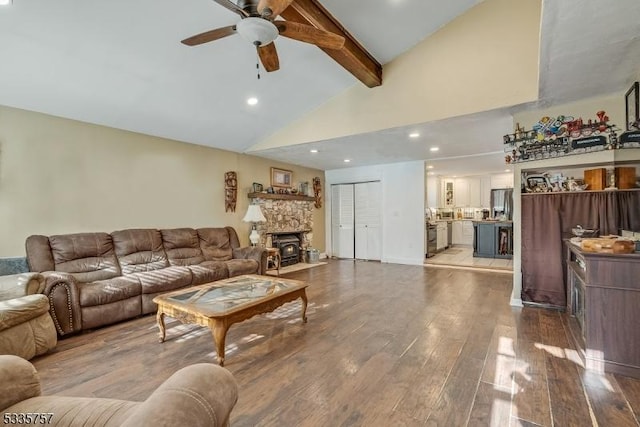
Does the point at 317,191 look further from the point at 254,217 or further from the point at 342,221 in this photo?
the point at 254,217

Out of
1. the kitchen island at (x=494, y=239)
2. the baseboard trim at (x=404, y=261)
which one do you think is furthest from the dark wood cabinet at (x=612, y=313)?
the kitchen island at (x=494, y=239)

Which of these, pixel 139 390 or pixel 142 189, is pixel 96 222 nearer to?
pixel 142 189

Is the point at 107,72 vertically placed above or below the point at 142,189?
above

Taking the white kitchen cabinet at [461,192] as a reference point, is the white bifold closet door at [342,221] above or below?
below

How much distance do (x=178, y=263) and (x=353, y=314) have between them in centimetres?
272

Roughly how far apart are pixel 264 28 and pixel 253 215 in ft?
13.0

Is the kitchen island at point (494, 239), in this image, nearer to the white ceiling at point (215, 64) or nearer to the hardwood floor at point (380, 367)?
the white ceiling at point (215, 64)

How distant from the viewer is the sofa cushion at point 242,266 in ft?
14.6

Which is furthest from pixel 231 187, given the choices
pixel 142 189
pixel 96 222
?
pixel 96 222

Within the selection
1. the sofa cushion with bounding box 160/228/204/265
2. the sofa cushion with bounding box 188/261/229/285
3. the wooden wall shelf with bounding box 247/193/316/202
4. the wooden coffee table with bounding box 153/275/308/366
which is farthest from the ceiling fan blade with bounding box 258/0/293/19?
the wooden wall shelf with bounding box 247/193/316/202

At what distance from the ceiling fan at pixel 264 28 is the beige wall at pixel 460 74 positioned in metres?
1.88

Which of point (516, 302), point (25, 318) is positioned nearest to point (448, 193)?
point (516, 302)

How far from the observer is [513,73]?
3.27 meters

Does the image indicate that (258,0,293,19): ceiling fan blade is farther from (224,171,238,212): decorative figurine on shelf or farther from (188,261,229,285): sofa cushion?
(224,171,238,212): decorative figurine on shelf
